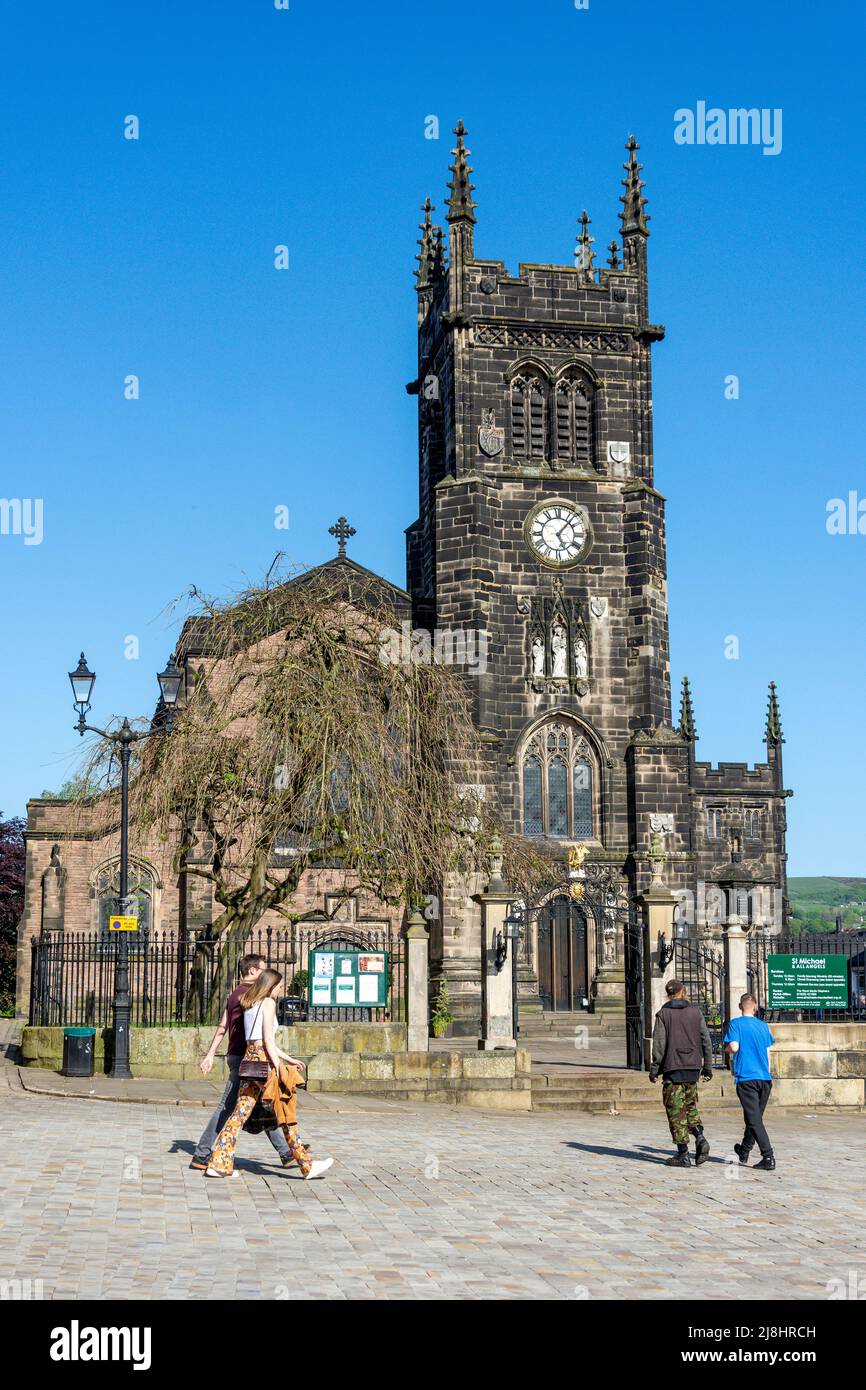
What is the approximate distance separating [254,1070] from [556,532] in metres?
27.7

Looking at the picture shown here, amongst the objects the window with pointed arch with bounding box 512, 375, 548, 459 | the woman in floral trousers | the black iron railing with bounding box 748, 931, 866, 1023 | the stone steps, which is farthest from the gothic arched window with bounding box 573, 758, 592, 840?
the woman in floral trousers

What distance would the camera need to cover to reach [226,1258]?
907cm

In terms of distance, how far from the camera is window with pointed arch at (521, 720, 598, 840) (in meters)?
37.5

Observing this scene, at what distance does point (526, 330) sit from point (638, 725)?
34.6ft

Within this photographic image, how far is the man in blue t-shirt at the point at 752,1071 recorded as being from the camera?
14.3m

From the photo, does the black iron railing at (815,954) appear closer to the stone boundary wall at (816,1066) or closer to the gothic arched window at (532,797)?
the stone boundary wall at (816,1066)

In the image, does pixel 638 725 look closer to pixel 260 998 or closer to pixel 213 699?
pixel 213 699

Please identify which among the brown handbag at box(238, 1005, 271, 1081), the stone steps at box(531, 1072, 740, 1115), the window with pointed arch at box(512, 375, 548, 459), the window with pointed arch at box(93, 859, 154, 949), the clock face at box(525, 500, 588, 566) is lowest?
the stone steps at box(531, 1072, 740, 1115)

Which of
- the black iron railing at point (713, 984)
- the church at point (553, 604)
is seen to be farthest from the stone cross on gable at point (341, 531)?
the black iron railing at point (713, 984)

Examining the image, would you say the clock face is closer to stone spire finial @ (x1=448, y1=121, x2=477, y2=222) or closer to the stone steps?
stone spire finial @ (x1=448, y1=121, x2=477, y2=222)

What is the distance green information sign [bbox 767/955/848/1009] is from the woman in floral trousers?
12061 millimetres

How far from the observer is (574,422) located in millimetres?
39094
